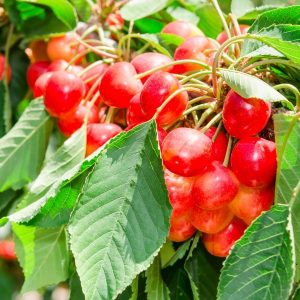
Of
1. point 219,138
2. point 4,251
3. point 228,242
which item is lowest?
point 4,251

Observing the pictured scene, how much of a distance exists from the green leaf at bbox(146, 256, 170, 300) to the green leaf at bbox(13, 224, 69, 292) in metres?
0.20

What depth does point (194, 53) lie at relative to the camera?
95 centimetres

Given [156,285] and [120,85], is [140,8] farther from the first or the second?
[156,285]

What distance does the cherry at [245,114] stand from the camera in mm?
798

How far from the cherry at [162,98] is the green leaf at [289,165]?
13 centimetres

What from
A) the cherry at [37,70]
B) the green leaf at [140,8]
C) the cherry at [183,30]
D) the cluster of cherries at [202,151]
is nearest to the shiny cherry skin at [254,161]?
the cluster of cherries at [202,151]

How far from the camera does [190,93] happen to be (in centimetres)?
94

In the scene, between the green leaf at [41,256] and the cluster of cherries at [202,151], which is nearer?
the cluster of cherries at [202,151]

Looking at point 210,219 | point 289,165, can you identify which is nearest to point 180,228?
point 210,219

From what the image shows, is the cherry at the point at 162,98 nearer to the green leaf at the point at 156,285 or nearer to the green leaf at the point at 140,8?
the green leaf at the point at 156,285

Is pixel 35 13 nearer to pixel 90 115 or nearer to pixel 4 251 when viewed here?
pixel 90 115

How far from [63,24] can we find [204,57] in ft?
1.41

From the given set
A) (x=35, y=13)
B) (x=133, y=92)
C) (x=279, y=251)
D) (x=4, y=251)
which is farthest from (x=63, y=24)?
(x=4, y=251)

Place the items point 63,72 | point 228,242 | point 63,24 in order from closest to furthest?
point 228,242 < point 63,72 < point 63,24
